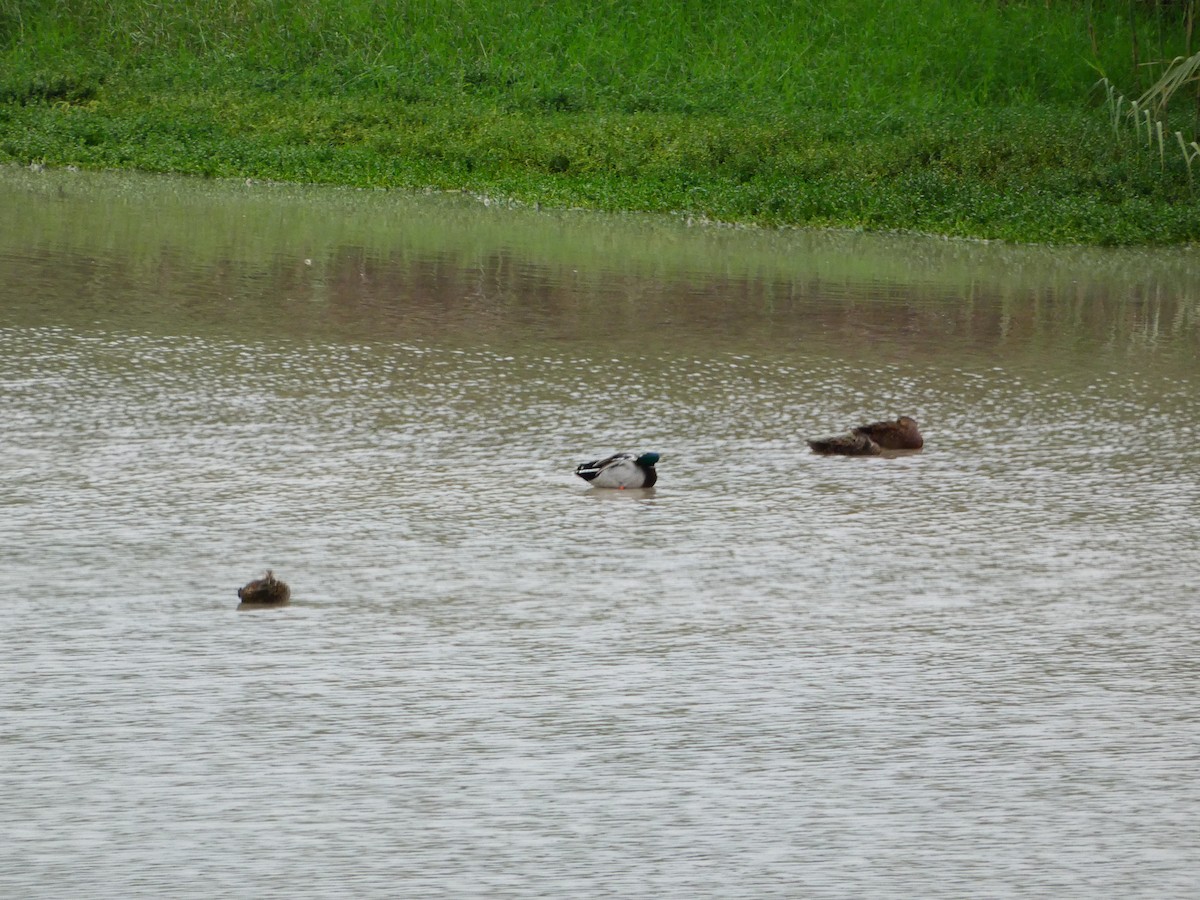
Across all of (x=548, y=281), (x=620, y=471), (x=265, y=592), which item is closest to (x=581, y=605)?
(x=265, y=592)

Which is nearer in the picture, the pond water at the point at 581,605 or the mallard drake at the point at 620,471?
the pond water at the point at 581,605

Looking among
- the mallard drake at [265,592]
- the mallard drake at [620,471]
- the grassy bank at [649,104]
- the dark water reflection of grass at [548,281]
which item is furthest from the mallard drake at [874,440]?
the grassy bank at [649,104]

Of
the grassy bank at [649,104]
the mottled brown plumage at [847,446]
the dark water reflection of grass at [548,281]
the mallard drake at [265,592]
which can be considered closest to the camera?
the mallard drake at [265,592]

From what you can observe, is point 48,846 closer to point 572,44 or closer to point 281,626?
point 281,626

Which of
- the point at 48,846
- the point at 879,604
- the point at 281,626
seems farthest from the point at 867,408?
the point at 48,846

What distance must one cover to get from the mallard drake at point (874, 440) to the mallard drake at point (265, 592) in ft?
9.64

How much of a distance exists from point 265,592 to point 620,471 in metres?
1.87

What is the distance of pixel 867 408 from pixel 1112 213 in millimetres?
9513

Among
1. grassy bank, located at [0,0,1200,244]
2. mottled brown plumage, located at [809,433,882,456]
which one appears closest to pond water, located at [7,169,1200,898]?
mottled brown plumage, located at [809,433,882,456]

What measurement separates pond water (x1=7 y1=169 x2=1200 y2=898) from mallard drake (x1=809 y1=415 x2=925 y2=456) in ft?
0.27

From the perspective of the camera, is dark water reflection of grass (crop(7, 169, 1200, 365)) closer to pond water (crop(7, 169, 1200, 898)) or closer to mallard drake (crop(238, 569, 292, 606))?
pond water (crop(7, 169, 1200, 898))

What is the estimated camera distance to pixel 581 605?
17.6 feet

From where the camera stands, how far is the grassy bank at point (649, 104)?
18.3 meters

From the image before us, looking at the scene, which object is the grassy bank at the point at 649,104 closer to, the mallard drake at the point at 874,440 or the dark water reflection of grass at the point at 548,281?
the dark water reflection of grass at the point at 548,281
